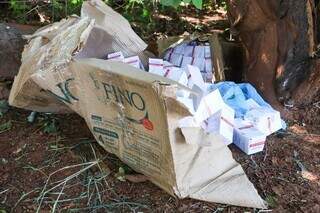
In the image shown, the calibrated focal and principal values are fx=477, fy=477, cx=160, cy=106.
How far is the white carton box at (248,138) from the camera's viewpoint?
2.33 m

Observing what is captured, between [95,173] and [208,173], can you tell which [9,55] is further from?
[208,173]

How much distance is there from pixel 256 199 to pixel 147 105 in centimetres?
62

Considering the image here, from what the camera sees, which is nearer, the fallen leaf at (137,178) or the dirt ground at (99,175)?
the dirt ground at (99,175)

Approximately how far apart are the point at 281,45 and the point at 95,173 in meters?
1.27

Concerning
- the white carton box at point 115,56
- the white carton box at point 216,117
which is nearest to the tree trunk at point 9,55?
the white carton box at point 115,56

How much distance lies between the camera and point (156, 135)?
1997mm

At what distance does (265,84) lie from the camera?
2.80 metres

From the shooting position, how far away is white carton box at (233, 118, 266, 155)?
7.64 feet

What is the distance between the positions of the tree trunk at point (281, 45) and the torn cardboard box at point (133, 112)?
0.75m

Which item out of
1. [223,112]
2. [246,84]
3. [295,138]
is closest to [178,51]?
[246,84]

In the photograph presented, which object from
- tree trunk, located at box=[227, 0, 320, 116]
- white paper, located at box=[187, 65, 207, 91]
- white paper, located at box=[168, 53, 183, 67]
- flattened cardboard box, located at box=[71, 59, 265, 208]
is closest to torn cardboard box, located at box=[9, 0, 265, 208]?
flattened cardboard box, located at box=[71, 59, 265, 208]

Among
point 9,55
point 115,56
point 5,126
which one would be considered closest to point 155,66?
point 115,56

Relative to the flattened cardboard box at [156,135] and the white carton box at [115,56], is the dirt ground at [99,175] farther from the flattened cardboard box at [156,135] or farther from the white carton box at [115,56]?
the white carton box at [115,56]

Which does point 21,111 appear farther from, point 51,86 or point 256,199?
point 256,199
